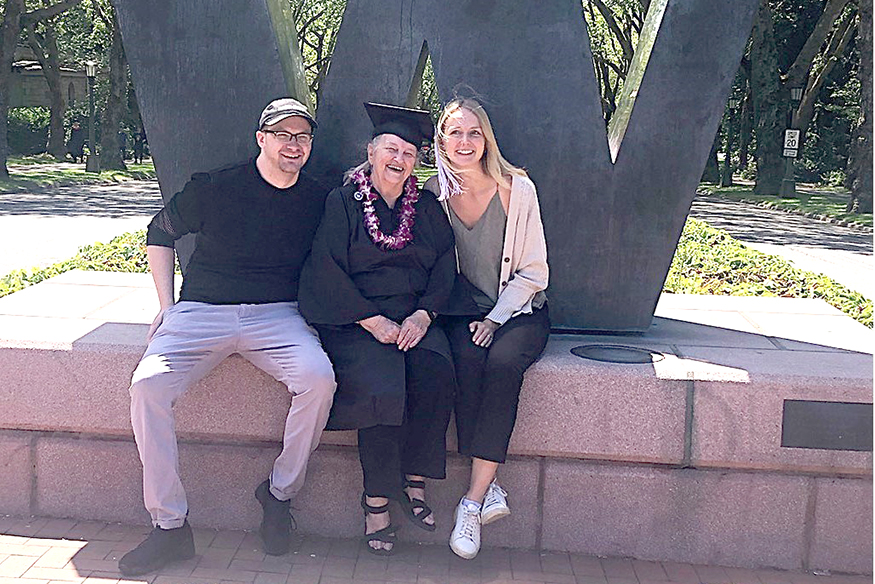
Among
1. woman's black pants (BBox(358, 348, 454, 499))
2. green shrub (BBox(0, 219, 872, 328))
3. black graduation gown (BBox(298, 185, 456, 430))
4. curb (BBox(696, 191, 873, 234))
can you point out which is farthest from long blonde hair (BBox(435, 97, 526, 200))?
curb (BBox(696, 191, 873, 234))

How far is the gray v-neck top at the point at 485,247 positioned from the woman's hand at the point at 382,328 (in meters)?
0.48

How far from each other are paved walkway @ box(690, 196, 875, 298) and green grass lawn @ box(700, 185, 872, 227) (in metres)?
0.37

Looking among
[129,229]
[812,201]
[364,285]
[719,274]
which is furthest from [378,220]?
[812,201]

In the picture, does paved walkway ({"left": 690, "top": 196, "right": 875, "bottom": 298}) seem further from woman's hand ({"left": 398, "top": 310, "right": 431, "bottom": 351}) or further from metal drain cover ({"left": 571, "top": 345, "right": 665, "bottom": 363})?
woman's hand ({"left": 398, "top": 310, "right": 431, "bottom": 351})

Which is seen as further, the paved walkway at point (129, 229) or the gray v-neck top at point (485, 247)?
the paved walkway at point (129, 229)

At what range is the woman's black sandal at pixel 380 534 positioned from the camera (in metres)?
3.65

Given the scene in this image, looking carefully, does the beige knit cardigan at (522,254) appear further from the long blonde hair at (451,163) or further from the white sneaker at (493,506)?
the white sneaker at (493,506)

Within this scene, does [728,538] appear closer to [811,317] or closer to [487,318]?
[487,318]

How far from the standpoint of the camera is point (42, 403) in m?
3.88

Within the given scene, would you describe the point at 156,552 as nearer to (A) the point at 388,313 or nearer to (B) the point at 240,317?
(B) the point at 240,317

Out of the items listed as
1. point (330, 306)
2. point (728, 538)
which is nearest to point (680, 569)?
point (728, 538)

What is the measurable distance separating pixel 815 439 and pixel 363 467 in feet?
5.68

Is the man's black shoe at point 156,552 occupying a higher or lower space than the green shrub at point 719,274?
lower

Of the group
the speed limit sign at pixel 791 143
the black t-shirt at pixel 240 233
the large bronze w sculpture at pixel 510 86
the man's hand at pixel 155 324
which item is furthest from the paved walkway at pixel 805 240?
the man's hand at pixel 155 324
